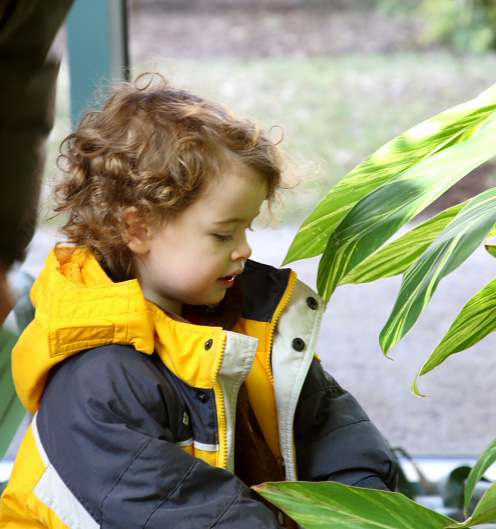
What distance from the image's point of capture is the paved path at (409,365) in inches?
80.0

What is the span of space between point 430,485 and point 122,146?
103cm

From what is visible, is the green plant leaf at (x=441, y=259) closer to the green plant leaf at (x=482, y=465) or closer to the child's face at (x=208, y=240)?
the green plant leaf at (x=482, y=465)

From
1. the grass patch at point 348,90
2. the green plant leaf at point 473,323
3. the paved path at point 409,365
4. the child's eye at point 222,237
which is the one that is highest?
the grass patch at point 348,90

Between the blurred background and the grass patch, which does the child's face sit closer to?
the blurred background

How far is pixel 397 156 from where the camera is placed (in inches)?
27.0

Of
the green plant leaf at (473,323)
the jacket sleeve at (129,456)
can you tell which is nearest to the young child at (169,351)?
the jacket sleeve at (129,456)

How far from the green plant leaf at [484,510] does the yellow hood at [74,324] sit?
408 mm

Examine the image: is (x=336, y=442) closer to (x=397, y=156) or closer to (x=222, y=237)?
(x=222, y=237)

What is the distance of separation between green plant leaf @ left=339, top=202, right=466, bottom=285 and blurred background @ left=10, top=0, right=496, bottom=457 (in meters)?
1.26

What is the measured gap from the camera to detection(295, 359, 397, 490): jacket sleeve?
92cm

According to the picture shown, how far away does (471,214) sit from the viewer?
0.54 meters

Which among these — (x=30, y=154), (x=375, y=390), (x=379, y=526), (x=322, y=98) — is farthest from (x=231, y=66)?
(x=379, y=526)

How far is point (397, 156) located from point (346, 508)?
327mm

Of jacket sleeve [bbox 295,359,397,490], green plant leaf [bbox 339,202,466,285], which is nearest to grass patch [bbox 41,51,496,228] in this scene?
jacket sleeve [bbox 295,359,397,490]
